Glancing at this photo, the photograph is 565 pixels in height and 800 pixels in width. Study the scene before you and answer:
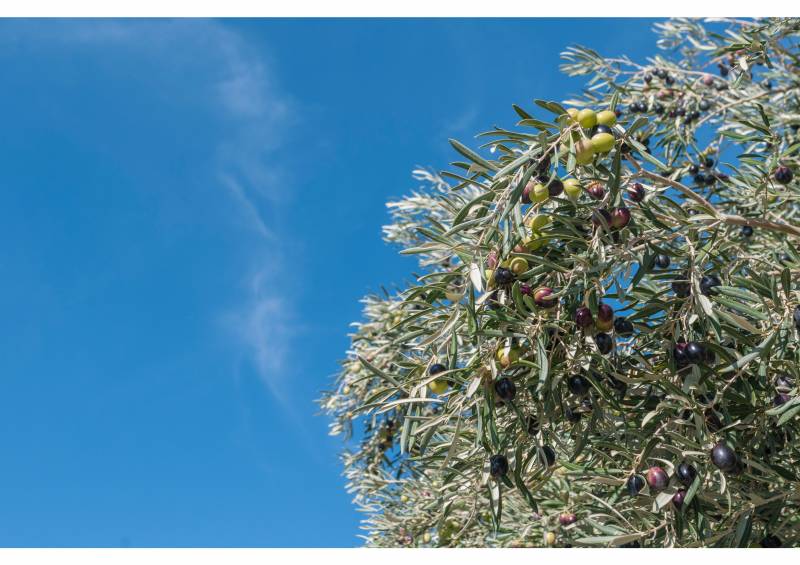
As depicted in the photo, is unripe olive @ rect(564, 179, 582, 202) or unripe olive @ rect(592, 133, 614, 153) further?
unripe olive @ rect(564, 179, 582, 202)

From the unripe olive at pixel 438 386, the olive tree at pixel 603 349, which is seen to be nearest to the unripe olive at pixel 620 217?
the olive tree at pixel 603 349

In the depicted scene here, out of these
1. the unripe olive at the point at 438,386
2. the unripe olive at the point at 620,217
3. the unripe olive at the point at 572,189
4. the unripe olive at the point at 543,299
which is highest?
the unripe olive at the point at 572,189

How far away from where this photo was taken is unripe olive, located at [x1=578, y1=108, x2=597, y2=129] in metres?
2.27

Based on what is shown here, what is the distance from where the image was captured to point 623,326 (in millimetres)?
2400

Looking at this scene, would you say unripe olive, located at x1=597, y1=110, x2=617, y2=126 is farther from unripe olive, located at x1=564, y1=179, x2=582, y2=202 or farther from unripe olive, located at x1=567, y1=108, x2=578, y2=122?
unripe olive, located at x1=564, y1=179, x2=582, y2=202

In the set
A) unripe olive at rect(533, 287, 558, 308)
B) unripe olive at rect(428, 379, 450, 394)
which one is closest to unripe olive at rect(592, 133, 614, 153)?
unripe olive at rect(533, 287, 558, 308)

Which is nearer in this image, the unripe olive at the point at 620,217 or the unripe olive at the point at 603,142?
the unripe olive at the point at 603,142

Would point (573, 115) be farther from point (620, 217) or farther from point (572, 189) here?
point (620, 217)

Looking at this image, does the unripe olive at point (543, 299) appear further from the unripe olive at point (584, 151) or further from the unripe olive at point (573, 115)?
the unripe olive at point (573, 115)

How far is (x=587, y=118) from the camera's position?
227 cm

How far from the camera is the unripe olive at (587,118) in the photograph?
2270 mm

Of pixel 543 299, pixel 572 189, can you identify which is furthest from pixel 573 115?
pixel 543 299

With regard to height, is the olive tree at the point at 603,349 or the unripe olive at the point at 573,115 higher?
the unripe olive at the point at 573,115
